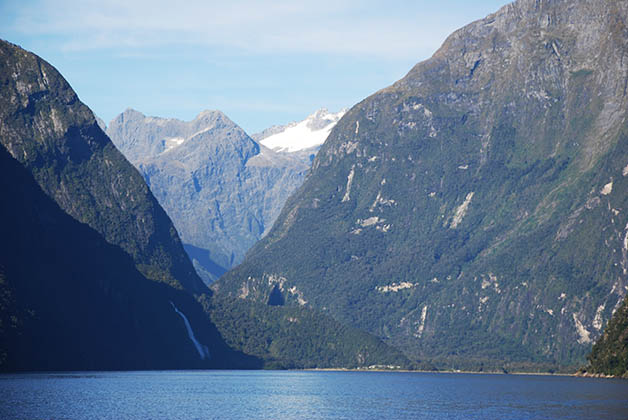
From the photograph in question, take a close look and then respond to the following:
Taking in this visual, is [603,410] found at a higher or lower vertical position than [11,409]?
lower

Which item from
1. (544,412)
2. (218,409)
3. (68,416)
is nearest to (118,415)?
(68,416)

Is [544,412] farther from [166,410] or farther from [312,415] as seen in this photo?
[166,410]

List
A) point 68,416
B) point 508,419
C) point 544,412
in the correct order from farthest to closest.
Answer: point 544,412 → point 508,419 → point 68,416

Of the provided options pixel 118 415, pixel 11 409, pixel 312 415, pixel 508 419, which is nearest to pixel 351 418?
pixel 312 415

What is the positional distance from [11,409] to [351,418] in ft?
174

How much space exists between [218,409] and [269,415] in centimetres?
1211

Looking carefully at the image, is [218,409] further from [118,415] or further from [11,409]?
[11,409]

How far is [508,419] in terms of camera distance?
178 metres

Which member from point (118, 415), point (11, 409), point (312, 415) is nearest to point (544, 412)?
point (312, 415)

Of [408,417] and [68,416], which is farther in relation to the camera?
[408,417]

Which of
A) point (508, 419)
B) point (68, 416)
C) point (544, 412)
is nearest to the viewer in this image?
point (68, 416)

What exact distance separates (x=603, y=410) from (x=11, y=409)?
318 feet

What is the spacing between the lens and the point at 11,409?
552 ft

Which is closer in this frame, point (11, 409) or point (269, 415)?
point (11, 409)
